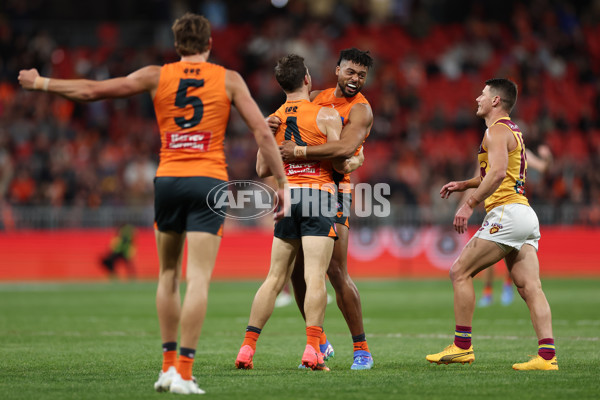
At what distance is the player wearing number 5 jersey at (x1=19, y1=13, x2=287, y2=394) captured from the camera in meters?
6.44

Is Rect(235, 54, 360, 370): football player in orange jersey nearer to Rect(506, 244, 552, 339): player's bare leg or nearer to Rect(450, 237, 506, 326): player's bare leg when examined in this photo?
Rect(450, 237, 506, 326): player's bare leg

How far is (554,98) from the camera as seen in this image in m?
29.9

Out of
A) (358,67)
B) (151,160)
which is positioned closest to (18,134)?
(151,160)

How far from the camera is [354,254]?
24.8 m

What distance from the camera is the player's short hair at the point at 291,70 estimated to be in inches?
317

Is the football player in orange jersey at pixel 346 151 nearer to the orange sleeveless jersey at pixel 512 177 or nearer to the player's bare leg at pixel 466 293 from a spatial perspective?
the player's bare leg at pixel 466 293

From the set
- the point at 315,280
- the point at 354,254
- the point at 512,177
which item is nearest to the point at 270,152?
the point at 315,280

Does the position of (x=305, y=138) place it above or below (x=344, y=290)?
above

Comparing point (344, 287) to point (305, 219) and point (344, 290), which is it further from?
point (305, 219)

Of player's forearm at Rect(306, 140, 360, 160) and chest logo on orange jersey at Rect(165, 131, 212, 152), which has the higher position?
player's forearm at Rect(306, 140, 360, 160)

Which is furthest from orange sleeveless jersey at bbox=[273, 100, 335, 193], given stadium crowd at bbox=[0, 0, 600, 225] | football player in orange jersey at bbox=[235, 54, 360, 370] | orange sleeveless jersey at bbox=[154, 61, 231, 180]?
stadium crowd at bbox=[0, 0, 600, 225]

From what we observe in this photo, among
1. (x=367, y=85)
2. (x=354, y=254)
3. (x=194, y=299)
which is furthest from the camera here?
(x=367, y=85)

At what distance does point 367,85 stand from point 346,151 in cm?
2115

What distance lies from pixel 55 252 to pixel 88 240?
0.94 metres
